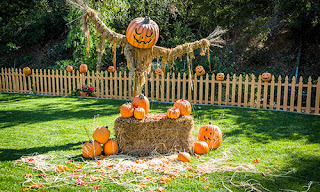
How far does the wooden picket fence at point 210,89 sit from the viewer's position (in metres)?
8.83

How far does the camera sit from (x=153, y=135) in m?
4.57

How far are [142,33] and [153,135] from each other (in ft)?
6.30

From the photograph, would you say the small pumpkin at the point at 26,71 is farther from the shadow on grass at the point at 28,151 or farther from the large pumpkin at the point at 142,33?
the large pumpkin at the point at 142,33

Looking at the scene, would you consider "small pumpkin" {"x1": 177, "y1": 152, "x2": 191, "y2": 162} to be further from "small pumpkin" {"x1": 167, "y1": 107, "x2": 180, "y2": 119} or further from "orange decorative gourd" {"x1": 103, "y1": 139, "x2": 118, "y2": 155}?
"orange decorative gourd" {"x1": 103, "y1": 139, "x2": 118, "y2": 155}

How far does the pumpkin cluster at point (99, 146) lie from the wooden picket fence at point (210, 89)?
366cm

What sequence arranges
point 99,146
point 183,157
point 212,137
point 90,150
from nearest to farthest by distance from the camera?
point 183,157 < point 90,150 < point 99,146 < point 212,137

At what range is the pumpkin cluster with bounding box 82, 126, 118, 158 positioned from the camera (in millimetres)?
4328

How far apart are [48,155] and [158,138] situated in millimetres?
1848

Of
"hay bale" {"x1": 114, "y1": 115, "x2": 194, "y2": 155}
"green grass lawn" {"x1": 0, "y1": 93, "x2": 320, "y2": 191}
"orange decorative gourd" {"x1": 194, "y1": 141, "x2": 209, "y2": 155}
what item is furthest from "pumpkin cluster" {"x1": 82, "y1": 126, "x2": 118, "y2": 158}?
"orange decorative gourd" {"x1": 194, "y1": 141, "x2": 209, "y2": 155}

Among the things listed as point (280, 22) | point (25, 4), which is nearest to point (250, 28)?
point (280, 22)

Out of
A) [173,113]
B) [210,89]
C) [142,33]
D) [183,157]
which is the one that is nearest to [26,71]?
[210,89]

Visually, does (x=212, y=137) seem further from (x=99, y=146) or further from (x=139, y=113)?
(x=99, y=146)

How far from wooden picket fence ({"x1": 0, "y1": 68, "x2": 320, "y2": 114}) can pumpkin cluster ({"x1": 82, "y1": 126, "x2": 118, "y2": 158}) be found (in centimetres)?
366

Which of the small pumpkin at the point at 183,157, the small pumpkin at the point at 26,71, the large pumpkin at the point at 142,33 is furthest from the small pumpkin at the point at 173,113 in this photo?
the small pumpkin at the point at 26,71
